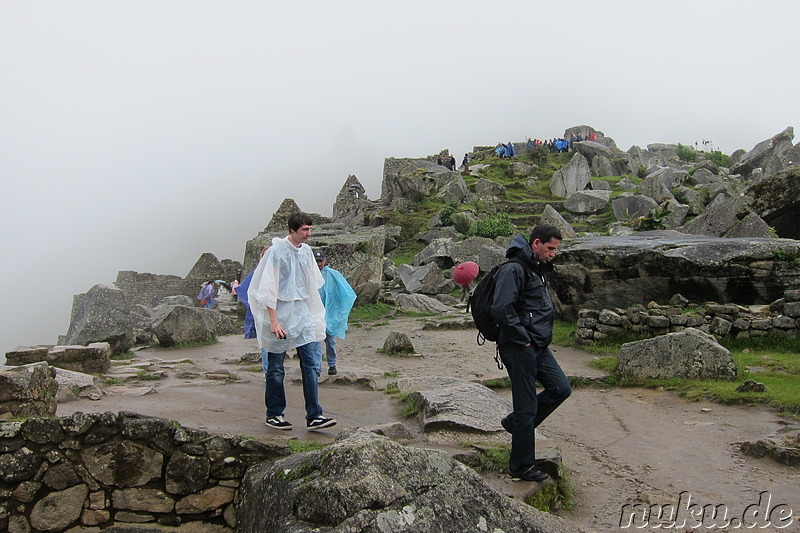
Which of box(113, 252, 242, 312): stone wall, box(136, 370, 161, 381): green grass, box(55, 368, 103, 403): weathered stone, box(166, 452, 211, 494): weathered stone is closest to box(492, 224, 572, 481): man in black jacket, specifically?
box(166, 452, 211, 494): weathered stone

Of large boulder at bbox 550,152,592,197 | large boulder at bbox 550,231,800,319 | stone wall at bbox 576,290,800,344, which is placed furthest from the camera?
large boulder at bbox 550,152,592,197

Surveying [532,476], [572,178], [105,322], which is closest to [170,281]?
[105,322]

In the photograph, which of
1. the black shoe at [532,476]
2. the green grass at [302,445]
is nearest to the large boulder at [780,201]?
the black shoe at [532,476]

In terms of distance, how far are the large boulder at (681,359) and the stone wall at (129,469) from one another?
5319mm

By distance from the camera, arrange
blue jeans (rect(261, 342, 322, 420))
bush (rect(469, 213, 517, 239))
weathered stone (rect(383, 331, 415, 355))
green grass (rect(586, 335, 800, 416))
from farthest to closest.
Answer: bush (rect(469, 213, 517, 239)), weathered stone (rect(383, 331, 415, 355)), green grass (rect(586, 335, 800, 416)), blue jeans (rect(261, 342, 322, 420))

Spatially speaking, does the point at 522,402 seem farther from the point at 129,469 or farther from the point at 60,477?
the point at 60,477

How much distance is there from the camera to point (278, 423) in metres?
5.29

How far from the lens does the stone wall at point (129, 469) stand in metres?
4.11

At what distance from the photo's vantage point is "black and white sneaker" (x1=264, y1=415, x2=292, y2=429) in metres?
5.27

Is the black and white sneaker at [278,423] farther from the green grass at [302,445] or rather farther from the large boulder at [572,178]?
the large boulder at [572,178]

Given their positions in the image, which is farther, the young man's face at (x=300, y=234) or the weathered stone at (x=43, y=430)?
the young man's face at (x=300, y=234)

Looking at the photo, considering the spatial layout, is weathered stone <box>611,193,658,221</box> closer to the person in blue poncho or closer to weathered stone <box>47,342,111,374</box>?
the person in blue poncho

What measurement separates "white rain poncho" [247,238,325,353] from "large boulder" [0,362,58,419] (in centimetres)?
210

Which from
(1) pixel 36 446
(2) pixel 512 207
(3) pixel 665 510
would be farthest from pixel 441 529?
(2) pixel 512 207
